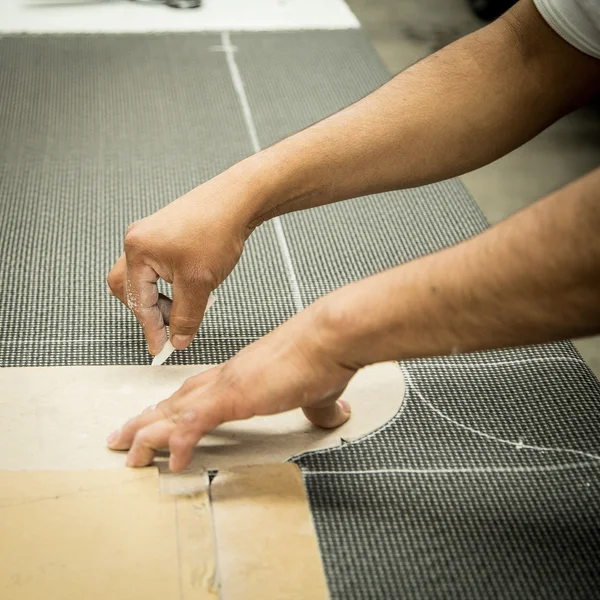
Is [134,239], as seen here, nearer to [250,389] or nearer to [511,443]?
[250,389]

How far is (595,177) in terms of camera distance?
59cm

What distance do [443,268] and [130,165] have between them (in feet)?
2.92

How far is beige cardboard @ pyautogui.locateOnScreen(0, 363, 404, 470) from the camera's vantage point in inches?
33.8

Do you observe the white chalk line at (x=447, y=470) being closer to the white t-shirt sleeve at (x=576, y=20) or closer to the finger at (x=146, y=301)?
the finger at (x=146, y=301)

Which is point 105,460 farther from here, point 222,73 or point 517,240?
point 222,73

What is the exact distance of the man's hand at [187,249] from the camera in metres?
0.92

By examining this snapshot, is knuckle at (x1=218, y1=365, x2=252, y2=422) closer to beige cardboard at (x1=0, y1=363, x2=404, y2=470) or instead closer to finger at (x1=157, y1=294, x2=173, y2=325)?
beige cardboard at (x1=0, y1=363, x2=404, y2=470)

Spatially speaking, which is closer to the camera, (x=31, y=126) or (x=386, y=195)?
(x=386, y=195)

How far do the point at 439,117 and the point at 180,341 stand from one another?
44cm

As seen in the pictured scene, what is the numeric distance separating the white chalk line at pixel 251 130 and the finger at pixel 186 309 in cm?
18

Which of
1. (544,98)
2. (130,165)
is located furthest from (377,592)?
(130,165)

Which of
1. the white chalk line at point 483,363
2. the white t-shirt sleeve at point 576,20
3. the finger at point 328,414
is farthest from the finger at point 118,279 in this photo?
the white t-shirt sleeve at point 576,20

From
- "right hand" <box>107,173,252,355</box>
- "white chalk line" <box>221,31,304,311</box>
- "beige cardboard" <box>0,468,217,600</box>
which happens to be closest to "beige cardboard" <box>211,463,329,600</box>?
"beige cardboard" <box>0,468,217,600</box>

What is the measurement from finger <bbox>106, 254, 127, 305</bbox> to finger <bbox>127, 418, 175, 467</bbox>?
234mm
